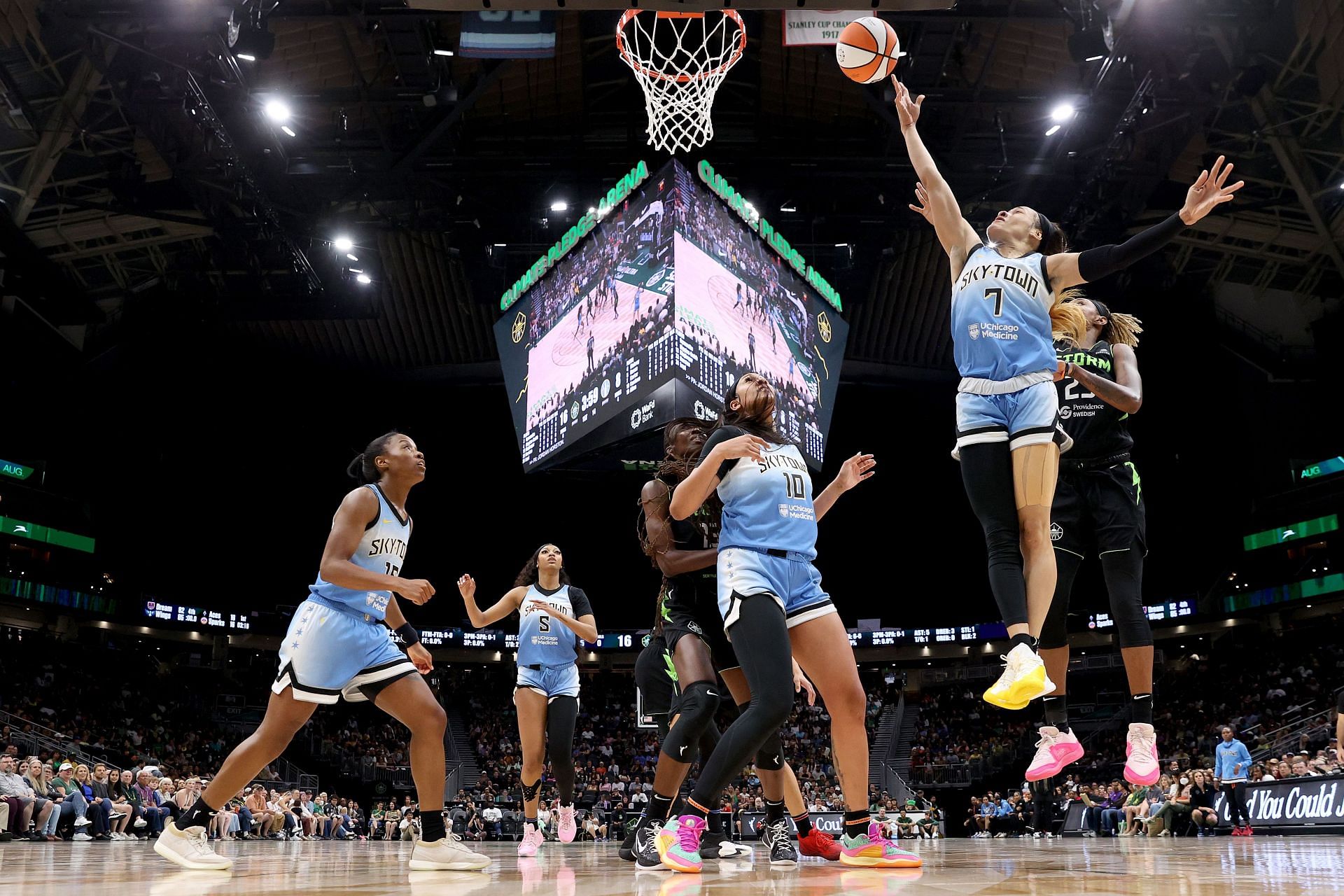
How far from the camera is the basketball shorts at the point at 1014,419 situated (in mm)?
4363

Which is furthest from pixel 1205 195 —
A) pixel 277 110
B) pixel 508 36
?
pixel 277 110

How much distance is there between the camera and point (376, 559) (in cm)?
518

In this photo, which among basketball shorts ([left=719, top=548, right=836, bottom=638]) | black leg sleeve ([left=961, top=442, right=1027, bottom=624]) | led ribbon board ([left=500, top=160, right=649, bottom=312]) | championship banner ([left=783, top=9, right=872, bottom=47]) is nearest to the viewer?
basketball shorts ([left=719, top=548, right=836, bottom=638])

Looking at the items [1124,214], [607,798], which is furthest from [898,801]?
[1124,214]

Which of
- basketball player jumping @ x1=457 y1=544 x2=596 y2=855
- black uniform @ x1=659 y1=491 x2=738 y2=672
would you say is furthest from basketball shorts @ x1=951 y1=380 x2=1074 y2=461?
basketball player jumping @ x1=457 y1=544 x2=596 y2=855

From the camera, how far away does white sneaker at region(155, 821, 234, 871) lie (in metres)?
4.74

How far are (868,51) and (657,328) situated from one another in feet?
25.2

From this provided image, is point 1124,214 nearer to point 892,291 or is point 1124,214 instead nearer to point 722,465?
point 892,291

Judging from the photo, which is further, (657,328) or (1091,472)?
(657,328)

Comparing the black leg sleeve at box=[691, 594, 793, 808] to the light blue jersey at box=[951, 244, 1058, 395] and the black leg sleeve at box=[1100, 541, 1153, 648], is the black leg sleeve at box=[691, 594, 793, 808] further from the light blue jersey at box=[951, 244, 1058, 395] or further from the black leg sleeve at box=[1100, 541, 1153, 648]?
the black leg sleeve at box=[1100, 541, 1153, 648]

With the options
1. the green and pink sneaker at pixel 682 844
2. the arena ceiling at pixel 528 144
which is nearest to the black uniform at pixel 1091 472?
the green and pink sneaker at pixel 682 844

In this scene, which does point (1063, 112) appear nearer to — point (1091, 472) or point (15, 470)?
point (1091, 472)

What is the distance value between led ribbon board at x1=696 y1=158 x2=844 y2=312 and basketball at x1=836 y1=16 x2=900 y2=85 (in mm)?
8969

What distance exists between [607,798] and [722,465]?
21.7 m
